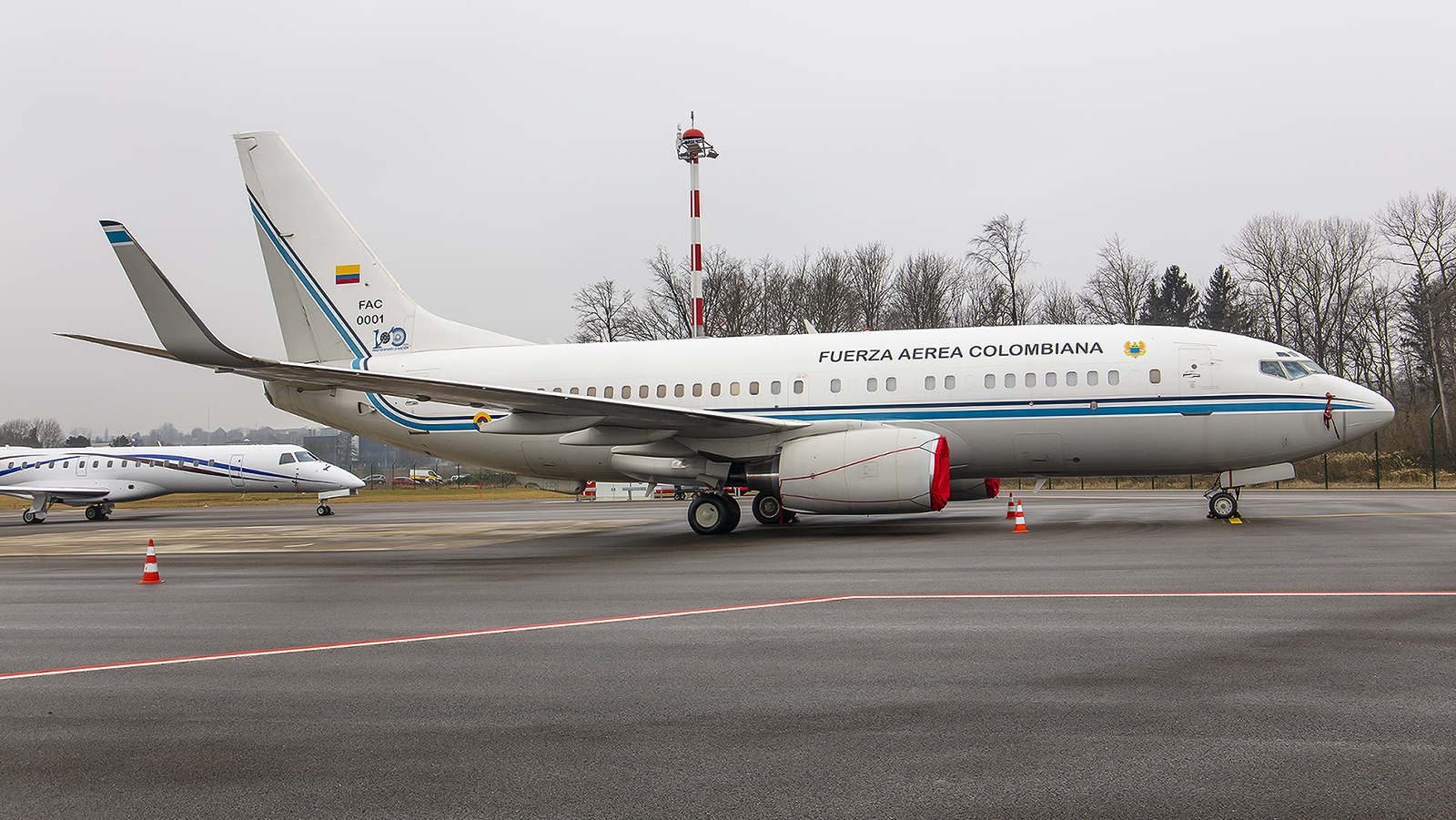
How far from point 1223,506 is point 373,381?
13876 millimetres

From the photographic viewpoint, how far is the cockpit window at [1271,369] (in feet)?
49.0

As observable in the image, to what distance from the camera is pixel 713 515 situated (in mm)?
16203

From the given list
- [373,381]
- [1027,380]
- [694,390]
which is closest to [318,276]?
[373,381]

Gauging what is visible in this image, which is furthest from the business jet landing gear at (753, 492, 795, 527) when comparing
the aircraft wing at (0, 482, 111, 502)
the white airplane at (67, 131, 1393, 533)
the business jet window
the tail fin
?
the aircraft wing at (0, 482, 111, 502)

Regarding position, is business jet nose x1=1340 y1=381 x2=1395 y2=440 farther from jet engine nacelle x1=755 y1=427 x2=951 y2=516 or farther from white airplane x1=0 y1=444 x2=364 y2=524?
white airplane x1=0 y1=444 x2=364 y2=524

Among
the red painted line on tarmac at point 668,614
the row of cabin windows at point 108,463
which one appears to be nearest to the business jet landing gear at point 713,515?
the red painted line on tarmac at point 668,614

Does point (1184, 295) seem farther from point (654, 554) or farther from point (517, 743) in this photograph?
point (517, 743)

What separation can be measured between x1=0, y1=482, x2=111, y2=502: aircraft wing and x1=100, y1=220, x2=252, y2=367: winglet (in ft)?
78.8

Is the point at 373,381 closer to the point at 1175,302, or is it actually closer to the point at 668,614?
the point at 668,614

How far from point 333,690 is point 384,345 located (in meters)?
14.9

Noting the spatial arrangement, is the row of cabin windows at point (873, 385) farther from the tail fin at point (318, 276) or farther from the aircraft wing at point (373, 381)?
the tail fin at point (318, 276)

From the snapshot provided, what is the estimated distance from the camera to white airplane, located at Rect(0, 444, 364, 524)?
106 feet

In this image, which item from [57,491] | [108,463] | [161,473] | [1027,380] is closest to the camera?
[1027,380]

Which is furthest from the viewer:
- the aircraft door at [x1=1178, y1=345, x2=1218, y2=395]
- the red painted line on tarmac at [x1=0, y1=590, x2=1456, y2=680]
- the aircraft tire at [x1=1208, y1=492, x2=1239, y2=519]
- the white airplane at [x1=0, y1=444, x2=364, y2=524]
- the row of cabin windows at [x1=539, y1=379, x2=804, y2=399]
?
the white airplane at [x1=0, y1=444, x2=364, y2=524]
